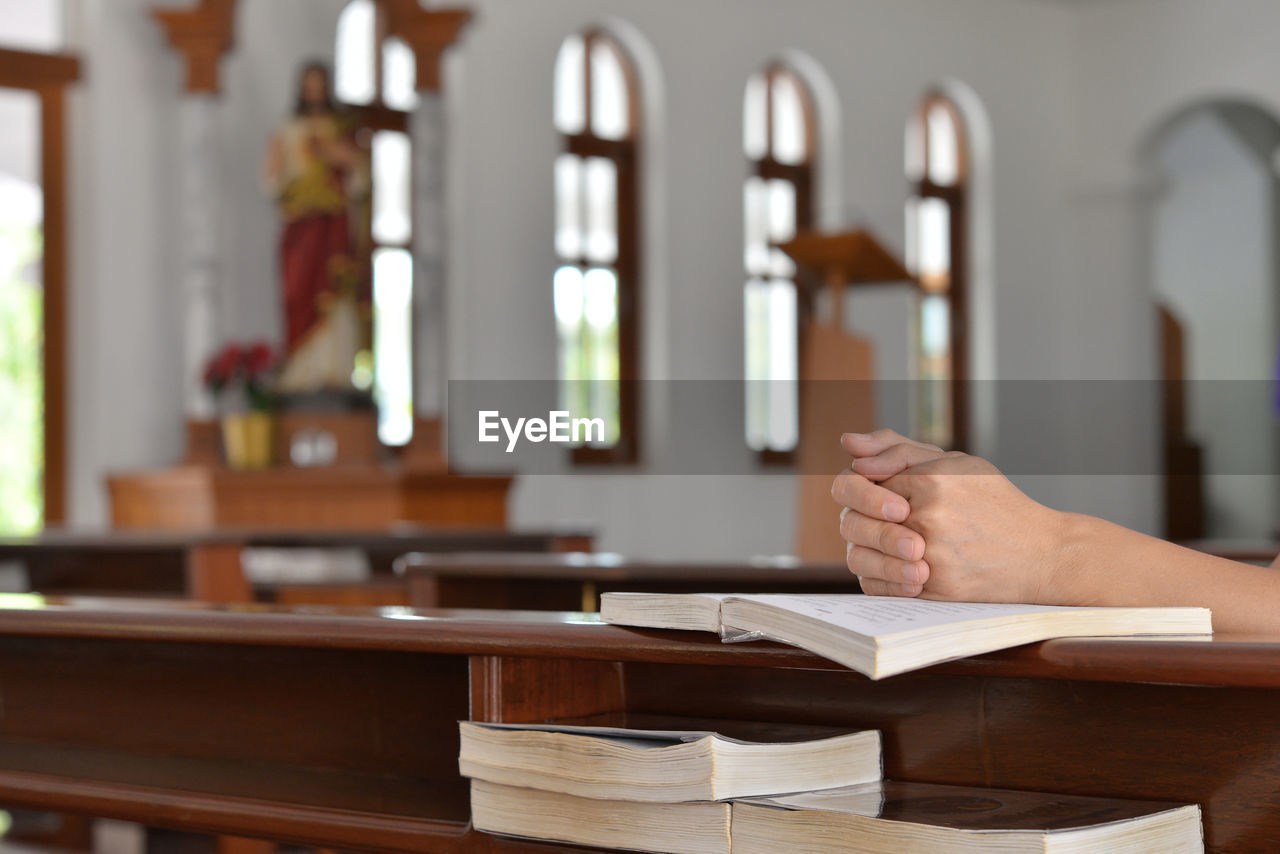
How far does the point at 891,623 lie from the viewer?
3.17 feet

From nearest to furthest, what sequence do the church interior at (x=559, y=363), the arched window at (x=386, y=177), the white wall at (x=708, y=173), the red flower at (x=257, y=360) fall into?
the church interior at (x=559, y=363) → the red flower at (x=257, y=360) → the arched window at (x=386, y=177) → the white wall at (x=708, y=173)

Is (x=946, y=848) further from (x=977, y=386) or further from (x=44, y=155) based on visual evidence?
(x=977, y=386)

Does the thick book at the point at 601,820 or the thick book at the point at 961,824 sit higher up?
the thick book at the point at 961,824

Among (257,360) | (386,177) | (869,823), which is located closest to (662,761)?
(869,823)

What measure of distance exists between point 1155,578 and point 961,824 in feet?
0.89

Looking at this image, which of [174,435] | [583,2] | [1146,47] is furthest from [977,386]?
[174,435]

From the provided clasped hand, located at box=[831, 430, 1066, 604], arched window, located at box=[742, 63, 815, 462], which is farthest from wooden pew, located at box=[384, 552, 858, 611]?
arched window, located at box=[742, 63, 815, 462]

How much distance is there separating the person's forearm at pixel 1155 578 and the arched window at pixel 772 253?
291 inches

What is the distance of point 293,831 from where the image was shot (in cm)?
132

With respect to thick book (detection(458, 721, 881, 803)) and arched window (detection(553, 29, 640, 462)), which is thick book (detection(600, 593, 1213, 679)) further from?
arched window (detection(553, 29, 640, 462))

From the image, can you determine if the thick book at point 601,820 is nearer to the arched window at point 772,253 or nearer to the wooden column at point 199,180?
the wooden column at point 199,180

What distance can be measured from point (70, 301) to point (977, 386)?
19.7 ft

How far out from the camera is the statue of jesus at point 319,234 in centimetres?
630

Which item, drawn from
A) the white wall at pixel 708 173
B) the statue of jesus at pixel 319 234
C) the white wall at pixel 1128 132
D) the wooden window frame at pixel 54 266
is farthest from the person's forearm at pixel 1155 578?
the white wall at pixel 1128 132
